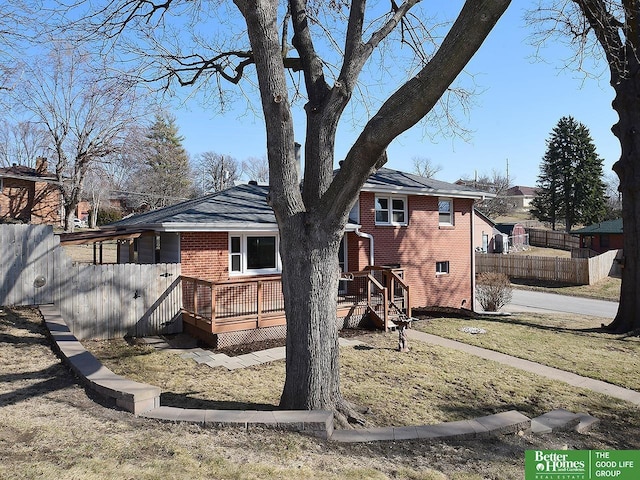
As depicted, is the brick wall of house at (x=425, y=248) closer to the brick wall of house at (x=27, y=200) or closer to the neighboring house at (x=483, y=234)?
the neighboring house at (x=483, y=234)

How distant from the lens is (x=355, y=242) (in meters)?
14.8

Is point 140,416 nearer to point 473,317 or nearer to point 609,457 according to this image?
point 609,457

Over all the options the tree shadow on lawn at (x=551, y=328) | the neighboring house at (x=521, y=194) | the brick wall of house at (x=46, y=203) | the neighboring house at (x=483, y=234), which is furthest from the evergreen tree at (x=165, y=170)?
the neighboring house at (x=521, y=194)

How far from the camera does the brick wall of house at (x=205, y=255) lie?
11227 millimetres

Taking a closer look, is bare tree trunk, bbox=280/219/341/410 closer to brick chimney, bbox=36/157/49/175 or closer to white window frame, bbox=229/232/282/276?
white window frame, bbox=229/232/282/276

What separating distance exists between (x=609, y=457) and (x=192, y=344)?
27.4 ft

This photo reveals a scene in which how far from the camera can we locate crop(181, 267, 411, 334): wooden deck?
1011 centimetres

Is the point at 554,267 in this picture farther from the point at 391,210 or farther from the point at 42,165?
the point at 42,165

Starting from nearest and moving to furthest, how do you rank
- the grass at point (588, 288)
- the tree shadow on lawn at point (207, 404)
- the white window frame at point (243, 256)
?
the tree shadow on lawn at point (207, 404)
the white window frame at point (243, 256)
the grass at point (588, 288)

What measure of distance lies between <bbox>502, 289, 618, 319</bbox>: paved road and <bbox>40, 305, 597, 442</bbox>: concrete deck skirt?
1499cm

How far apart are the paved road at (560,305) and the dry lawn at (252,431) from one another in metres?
11.6

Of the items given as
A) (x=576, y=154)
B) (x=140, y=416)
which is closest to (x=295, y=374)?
(x=140, y=416)

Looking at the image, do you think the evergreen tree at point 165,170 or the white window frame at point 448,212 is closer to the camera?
the white window frame at point 448,212

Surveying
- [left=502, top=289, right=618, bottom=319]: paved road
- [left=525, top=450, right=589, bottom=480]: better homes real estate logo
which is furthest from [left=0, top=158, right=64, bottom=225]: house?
[left=525, top=450, right=589, bottom=480]: better homes real estate logo
